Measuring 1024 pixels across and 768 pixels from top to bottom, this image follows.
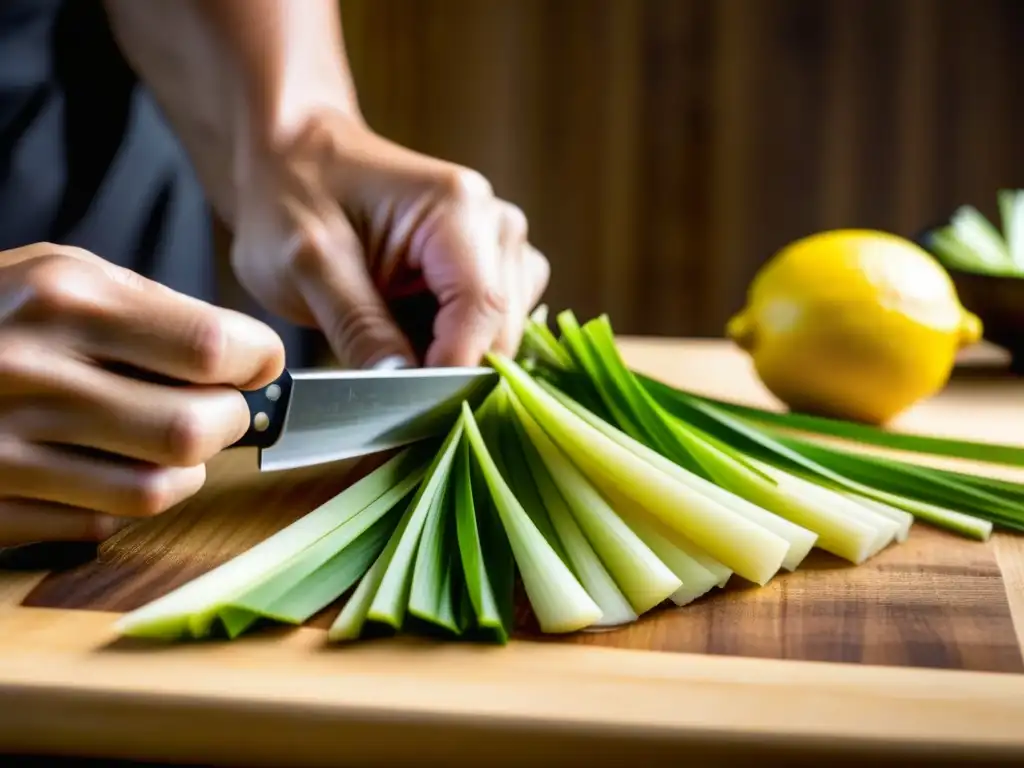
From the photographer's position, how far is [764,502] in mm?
940

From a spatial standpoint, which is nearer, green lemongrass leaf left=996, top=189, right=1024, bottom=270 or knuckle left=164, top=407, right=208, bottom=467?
knuckle left=164, top=407, right=208, bottom=467

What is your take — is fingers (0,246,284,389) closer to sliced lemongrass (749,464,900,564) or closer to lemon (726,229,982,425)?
sliced lemongrass (749,464,900,564)

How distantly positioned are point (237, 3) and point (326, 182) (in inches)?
14.1

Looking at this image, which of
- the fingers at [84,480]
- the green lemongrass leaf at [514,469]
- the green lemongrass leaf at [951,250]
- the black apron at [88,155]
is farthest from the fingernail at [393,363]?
the green lemongrass leaf at [951,250]

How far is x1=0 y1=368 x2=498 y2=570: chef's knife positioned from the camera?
0.87 metres

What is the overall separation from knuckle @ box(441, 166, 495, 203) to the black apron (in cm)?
55

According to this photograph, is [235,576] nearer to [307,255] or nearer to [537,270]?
[307,255]

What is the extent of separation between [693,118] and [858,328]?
2247mm

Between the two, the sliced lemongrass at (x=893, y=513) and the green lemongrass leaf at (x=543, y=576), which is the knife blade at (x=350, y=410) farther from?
the sliced lemongrass at (x=893, y=513)

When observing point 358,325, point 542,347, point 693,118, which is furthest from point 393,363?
point 693,118

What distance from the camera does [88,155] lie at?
1.55 meters

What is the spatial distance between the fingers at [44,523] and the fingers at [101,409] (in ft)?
0.19

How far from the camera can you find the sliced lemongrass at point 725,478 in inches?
34.8

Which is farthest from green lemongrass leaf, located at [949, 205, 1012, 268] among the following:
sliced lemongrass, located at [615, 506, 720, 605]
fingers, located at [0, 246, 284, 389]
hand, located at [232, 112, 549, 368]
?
fingers, located at [0, 246, 284, 389]
